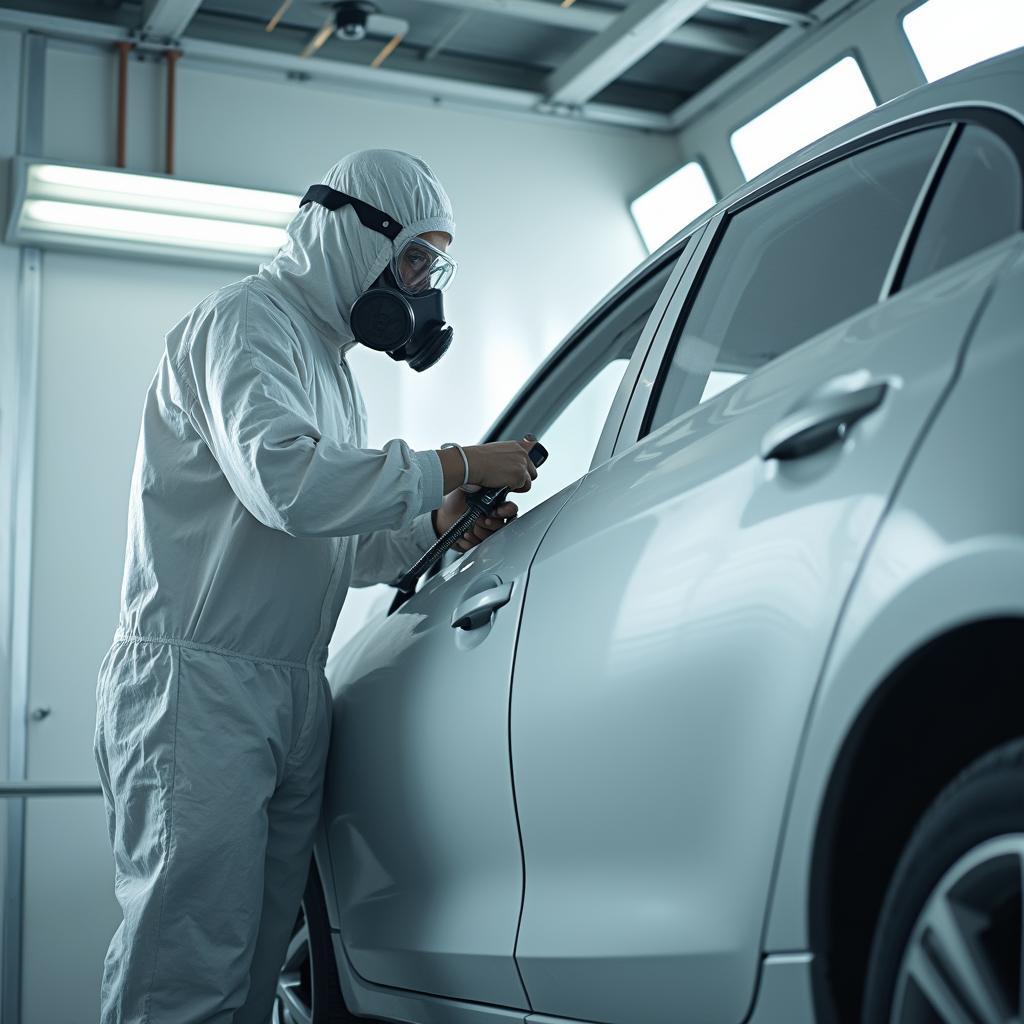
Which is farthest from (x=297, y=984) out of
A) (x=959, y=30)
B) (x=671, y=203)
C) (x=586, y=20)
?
(x=671, y=203)

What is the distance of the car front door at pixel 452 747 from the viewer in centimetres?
158

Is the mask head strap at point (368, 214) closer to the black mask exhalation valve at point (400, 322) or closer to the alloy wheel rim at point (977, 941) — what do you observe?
the black mask exhalation valve at point (400, 322)

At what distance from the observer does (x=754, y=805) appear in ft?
3.63

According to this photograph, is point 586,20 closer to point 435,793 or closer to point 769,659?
point 435,793

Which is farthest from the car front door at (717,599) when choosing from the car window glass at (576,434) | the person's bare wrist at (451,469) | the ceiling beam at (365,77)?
the ceiling beam at (365,77)

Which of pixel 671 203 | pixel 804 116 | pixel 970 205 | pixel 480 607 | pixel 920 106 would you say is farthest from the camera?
pixel 671 203

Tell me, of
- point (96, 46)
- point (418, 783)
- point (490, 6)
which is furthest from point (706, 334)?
point (96, 46)

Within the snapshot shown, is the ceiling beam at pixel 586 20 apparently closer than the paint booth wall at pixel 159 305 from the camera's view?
No

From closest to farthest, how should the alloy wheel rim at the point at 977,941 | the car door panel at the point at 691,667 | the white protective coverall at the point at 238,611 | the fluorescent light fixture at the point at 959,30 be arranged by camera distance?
the alloy wheel rim at the point at 977,941, the car door panel at the point at 691,667, the white protective coverall at the point at 238,611, the fluorescent light fixture at the point at 959,30

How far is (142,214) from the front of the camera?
4379 mm

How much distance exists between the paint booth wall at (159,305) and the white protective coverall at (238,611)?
2.32 metres

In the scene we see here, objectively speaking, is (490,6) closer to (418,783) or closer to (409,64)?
(409,64)

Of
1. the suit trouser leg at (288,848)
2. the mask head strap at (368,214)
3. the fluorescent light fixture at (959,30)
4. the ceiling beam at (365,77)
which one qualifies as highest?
the ceiling beam at (365,77)

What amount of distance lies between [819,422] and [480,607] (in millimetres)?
681
